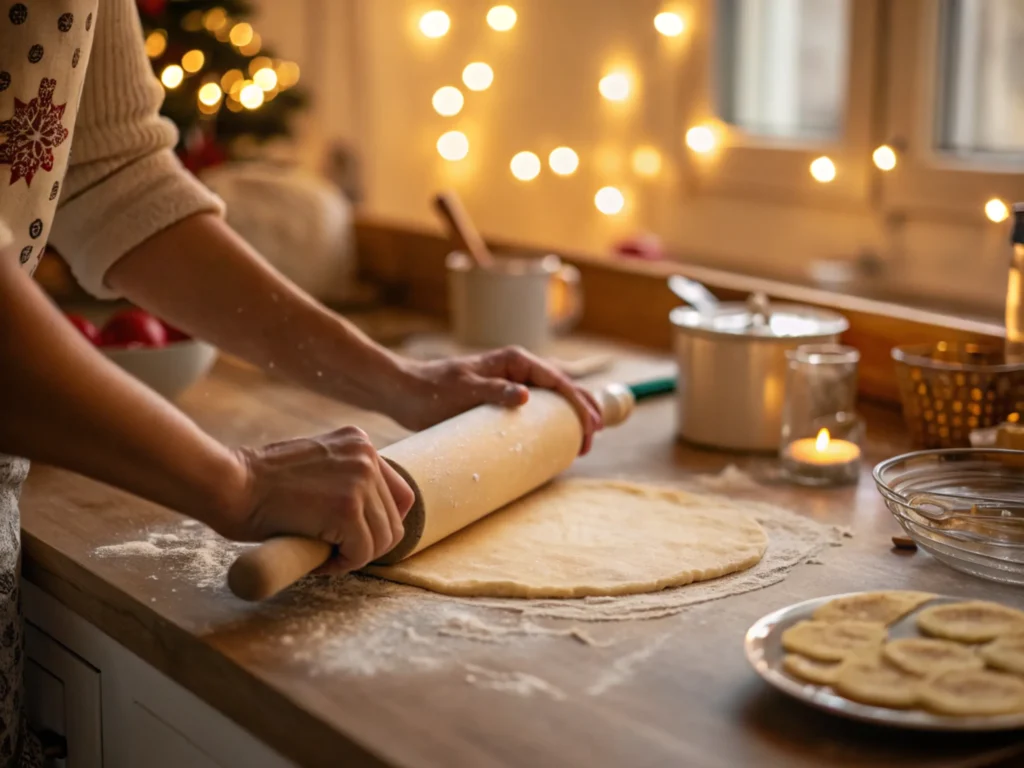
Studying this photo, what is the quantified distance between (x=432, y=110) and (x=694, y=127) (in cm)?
80

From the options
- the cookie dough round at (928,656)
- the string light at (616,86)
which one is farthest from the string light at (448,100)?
the cookie dough round at (928,656)

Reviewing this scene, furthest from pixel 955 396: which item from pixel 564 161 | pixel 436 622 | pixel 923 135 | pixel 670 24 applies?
pixel 564 161

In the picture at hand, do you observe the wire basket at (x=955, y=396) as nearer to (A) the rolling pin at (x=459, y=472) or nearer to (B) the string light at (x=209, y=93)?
(A) the rolling pin at (x=459, y=472)

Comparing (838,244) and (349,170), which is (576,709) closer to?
(838,244)

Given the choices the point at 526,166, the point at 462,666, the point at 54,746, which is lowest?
the point at 54,746

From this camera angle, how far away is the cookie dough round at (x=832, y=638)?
0.75m

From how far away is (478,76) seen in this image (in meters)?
3.11

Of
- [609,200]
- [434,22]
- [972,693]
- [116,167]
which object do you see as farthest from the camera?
[434,22]

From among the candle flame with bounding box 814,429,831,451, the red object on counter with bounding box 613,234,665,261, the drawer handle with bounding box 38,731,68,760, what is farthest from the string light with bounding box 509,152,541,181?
the drawer handle with bounding box 38,731,68,760

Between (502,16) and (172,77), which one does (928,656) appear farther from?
(502,16)

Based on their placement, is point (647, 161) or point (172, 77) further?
point (647, 161)

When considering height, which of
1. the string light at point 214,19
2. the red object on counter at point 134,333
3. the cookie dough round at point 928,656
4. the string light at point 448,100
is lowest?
the cookie dough round at point 928,656

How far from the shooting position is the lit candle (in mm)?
1157

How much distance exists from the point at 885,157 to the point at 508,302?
94cm
